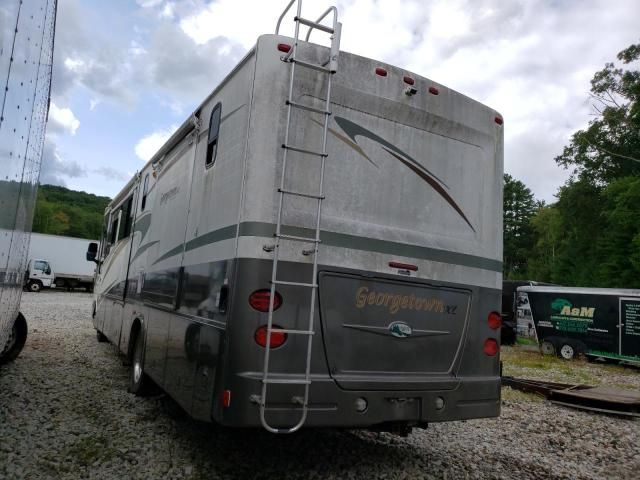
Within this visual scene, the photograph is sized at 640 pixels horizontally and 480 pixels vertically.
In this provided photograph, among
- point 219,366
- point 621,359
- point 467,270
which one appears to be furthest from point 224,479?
point 621,359

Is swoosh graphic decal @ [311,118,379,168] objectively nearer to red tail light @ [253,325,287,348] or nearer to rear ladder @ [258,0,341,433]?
rear ladder @ [258,0,341,433]

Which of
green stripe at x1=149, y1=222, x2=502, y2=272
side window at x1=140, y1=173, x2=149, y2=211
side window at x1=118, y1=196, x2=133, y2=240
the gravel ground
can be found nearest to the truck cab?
side window at x1=118, y1=196, x2=133, y2=240

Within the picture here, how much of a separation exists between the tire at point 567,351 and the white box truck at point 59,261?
2593cm

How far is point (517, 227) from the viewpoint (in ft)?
232

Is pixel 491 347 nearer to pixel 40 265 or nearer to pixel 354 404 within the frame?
pixel 354 404

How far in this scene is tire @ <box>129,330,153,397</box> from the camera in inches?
229

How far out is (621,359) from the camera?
14.6 meters

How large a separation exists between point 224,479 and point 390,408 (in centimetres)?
141

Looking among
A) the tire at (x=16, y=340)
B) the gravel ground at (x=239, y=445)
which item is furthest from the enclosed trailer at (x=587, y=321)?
the tire at (x=16, y=340)

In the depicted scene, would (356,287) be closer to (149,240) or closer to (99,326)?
(149,240)

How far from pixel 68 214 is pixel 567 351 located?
84284 millimetres

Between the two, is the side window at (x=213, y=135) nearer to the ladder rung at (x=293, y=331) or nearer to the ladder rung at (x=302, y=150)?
the ladder rung at (x=302, y=150)

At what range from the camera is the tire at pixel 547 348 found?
16.3m

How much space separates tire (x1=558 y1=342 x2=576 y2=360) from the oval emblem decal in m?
13.9
